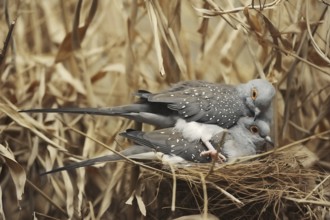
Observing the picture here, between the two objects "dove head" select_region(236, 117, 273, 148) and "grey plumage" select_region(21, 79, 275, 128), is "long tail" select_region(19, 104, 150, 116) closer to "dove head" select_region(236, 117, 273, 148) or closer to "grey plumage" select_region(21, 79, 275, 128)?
"grey plumage" select_region(21, 79, 275, 128)

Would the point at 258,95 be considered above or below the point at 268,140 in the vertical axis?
above

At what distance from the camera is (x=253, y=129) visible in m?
1.47

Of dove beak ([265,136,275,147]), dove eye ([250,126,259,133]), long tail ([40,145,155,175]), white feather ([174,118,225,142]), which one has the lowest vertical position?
dove beak ([265,136,275,147])

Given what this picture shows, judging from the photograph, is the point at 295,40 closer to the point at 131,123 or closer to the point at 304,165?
the point at 304,165

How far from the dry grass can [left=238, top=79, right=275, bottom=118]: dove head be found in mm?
80

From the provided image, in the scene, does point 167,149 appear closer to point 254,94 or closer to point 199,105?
point 199,105

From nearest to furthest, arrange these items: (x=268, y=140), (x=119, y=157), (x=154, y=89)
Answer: (x=119, y=157) < (x=268, y=140) < (x=154, y=89)

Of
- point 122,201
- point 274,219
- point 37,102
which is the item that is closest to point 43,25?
point 37,102

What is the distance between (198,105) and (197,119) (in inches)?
1.1

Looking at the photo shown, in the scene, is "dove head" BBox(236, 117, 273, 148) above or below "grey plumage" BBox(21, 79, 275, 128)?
below

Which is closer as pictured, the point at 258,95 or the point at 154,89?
the point at 258,95

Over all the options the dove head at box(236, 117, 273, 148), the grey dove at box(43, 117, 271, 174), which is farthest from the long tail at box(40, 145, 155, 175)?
the dove head at box(236, 117, 273, 148)

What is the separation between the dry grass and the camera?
1.39m

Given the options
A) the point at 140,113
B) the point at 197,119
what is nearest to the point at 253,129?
the point at 197,119
